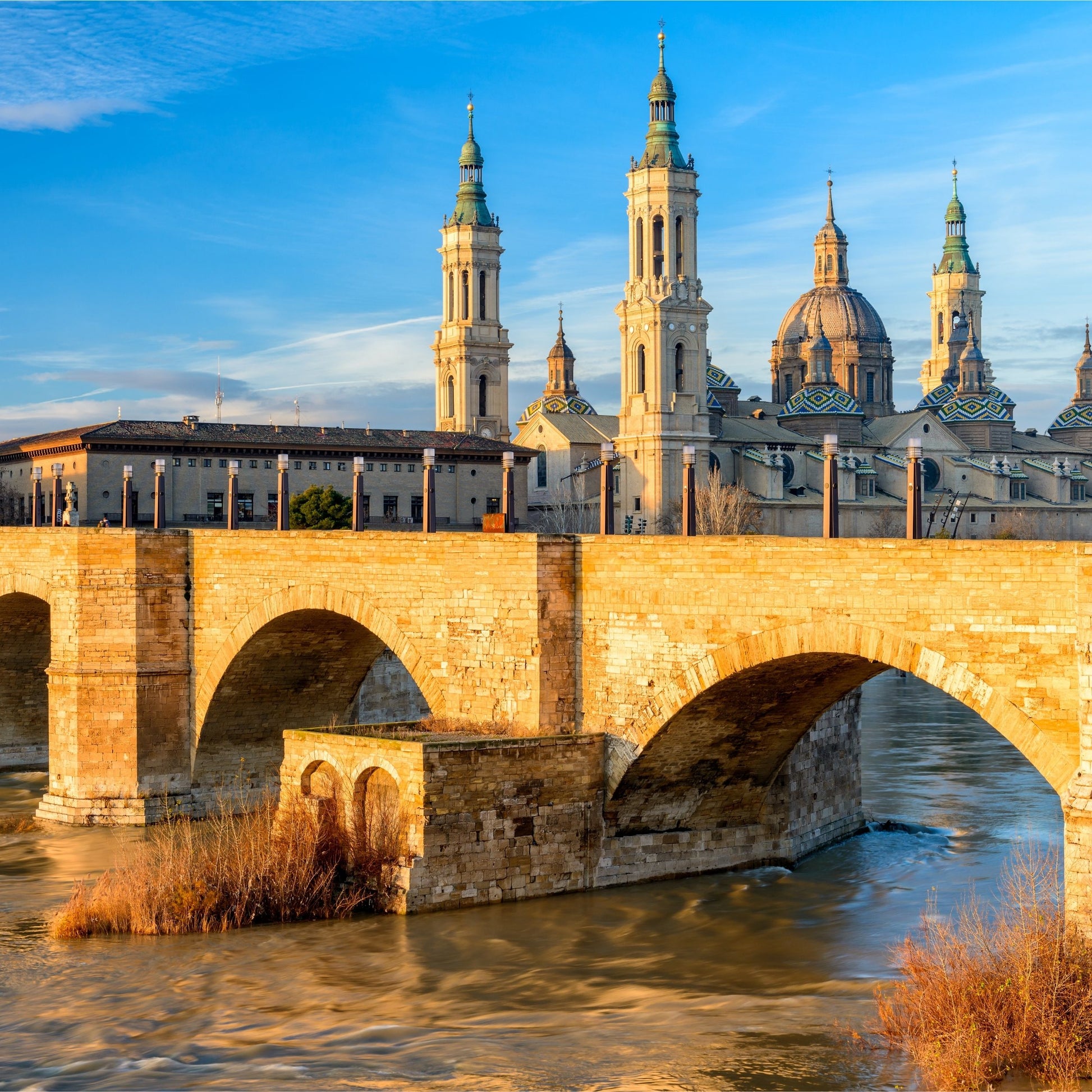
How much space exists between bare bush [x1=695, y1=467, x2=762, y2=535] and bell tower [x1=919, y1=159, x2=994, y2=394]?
45426mm

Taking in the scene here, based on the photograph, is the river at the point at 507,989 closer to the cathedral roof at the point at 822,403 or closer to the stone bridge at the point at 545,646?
the stone bridge at the point at 545,646

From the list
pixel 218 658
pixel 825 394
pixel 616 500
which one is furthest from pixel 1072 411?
pixel 218 658

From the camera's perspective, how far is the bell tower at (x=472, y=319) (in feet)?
324

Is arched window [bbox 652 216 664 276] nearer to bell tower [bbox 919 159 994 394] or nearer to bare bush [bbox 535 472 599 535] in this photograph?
bare bush [bbox 535 472 599 535]

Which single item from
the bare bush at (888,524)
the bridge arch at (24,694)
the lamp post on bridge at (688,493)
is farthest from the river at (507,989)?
Result: the bare bush at (888,524)

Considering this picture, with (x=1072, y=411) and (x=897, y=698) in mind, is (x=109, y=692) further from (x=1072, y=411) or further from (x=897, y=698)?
(x=1072, y=411)

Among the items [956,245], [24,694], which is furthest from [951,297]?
[24,694]

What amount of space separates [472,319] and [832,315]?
32.3 meters

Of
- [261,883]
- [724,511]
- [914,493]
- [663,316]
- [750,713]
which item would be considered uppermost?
[663,316]

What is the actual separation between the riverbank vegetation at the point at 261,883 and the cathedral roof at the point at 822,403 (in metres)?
85.6

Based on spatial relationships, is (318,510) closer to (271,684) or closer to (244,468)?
(244,468)

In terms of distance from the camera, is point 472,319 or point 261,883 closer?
point 261,883

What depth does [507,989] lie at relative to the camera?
1775 cm

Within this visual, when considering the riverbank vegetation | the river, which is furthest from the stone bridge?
the riverbank vegetation
